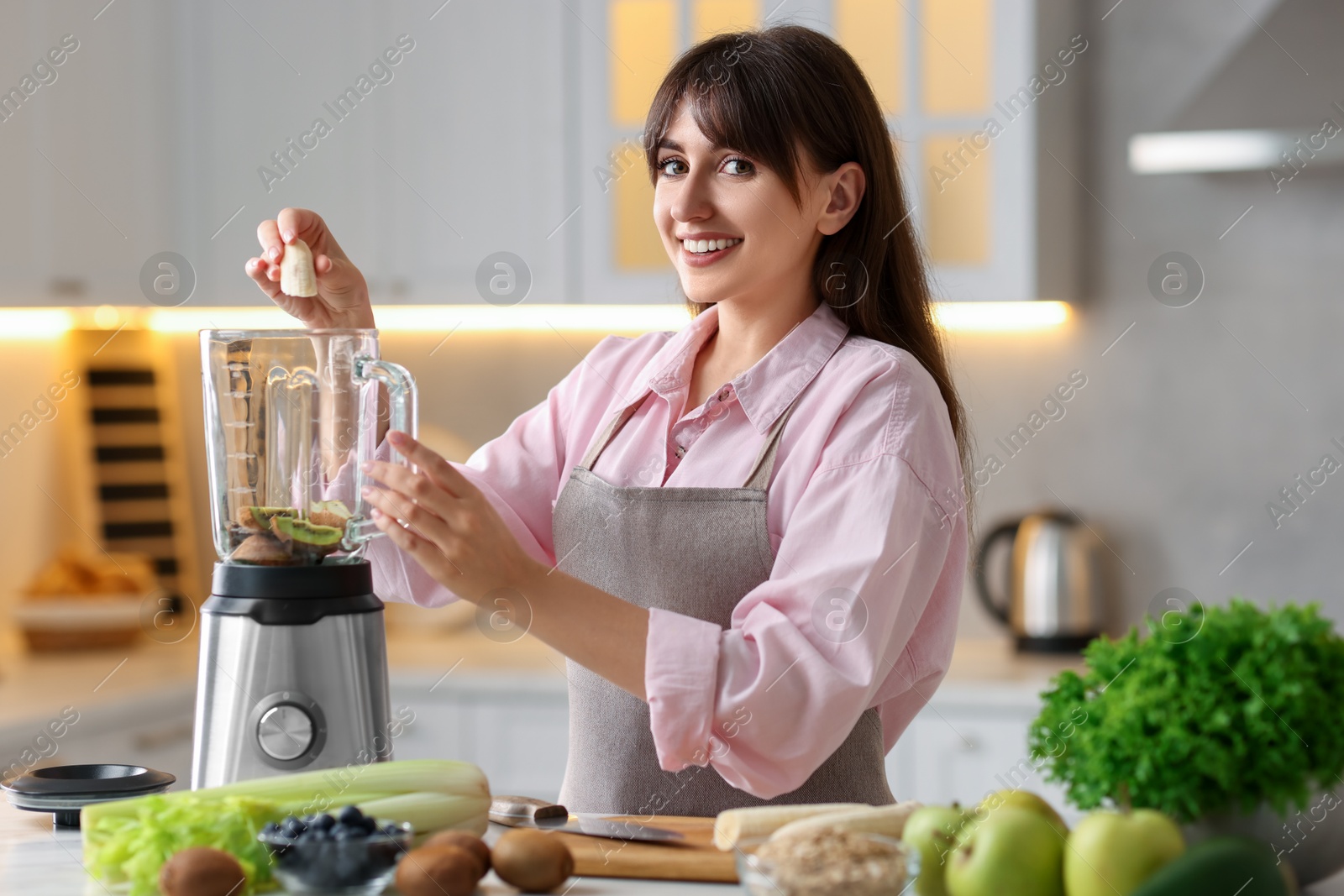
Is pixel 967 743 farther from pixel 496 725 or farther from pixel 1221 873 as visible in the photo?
pixel 1221 873

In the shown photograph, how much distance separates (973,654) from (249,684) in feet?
6.35

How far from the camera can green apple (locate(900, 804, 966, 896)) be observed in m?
0.86

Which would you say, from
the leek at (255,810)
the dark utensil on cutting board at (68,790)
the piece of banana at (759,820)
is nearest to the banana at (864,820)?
the piece of banana at (759,820)

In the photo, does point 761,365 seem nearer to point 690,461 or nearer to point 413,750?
point 690,461

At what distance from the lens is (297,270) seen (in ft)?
4.12

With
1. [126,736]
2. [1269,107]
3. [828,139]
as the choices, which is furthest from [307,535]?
[1269,107]

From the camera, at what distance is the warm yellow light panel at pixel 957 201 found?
259 cm

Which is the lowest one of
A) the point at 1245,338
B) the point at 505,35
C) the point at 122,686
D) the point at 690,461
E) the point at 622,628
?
the point at 122,686

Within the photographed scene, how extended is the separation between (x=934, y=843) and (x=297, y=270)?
755 millimetres

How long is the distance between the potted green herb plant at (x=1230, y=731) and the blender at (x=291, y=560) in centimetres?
54

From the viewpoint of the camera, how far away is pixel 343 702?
3.47 feet

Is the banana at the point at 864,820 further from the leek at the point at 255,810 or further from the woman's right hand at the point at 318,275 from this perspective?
the woman's right hand at the point at 318,275

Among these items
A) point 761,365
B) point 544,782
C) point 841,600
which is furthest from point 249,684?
point 544,782

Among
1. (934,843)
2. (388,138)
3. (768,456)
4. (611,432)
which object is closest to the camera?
(934,843)
